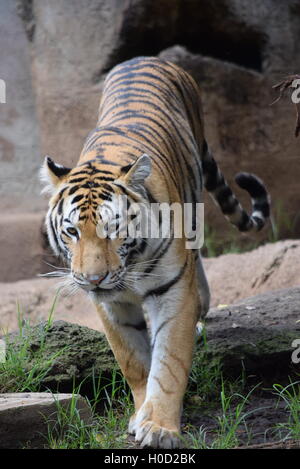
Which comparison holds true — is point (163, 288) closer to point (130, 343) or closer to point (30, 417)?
point (130, 343)

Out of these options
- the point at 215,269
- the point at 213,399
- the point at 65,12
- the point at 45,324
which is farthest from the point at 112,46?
the point at 213,399

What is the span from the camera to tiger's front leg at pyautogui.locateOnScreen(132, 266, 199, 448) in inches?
134

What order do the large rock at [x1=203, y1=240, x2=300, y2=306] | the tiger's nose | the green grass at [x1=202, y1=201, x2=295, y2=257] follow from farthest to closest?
the green grass at [x1=202, y1=201, x2=295, y2=257]
the large rock at [x1=203, y1=240, x2=300, y2=306]
the tiger's nose

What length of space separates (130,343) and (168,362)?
1.22 ft

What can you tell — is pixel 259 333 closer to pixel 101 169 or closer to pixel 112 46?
pixel 101 169

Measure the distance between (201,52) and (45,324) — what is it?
15.2ft

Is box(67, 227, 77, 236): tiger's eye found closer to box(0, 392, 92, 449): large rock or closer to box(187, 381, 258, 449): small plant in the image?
box(0, 392, 92, 449): large rock

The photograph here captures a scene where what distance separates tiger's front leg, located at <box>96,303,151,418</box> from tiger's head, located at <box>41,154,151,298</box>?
0.43 metres

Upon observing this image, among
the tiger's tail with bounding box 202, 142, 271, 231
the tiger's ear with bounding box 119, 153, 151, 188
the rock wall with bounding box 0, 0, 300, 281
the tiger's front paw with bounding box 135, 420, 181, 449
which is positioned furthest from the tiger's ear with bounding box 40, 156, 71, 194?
the rock wall with bounding box 0, 0, 300, 281

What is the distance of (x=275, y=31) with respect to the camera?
25.8 feet

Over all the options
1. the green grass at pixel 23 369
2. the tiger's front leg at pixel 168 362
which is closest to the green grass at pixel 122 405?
the green grass at pixel 23 369

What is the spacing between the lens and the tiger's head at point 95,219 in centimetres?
339

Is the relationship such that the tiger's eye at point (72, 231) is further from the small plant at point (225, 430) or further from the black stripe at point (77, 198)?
the small plant at point (225, 430)

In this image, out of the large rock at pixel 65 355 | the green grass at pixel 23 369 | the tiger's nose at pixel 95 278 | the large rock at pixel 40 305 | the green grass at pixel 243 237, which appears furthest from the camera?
the green grass at pixel 243 237
